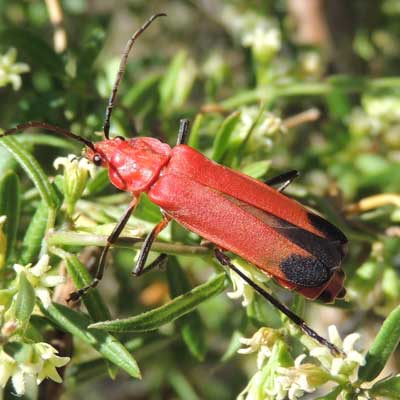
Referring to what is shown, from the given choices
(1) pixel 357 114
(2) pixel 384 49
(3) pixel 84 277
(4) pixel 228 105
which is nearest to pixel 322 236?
(3) pixel 84 277

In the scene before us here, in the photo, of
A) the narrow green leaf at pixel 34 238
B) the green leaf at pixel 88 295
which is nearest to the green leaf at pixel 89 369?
the green leaf at pixel 88 295

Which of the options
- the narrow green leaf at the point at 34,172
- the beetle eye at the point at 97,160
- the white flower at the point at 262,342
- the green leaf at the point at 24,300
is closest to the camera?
the green leaf at the point at 24,300

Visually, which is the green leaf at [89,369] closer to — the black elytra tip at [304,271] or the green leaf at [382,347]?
the black elytra tip at [304,271]

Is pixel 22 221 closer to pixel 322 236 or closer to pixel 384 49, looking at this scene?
pixel 322 236

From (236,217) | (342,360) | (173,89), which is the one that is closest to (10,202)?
(236,217)

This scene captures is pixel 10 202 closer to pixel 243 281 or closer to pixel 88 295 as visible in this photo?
pixel 88 295

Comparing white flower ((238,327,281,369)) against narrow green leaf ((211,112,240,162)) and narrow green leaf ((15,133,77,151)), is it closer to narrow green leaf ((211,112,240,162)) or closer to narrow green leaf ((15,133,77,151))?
narrow green leaf ((211,112,240,162))

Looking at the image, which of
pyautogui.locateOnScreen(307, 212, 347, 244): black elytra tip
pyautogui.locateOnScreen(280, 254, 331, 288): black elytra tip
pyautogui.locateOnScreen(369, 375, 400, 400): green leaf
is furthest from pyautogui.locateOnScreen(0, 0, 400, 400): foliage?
pyautogui.locateOnScreen(307, 212, 347, 244): black elytra tip
